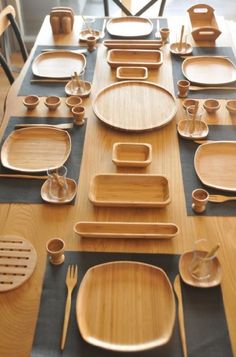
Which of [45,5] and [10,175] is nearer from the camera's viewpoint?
[10,175]

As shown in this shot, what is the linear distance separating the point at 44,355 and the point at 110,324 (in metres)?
0.17

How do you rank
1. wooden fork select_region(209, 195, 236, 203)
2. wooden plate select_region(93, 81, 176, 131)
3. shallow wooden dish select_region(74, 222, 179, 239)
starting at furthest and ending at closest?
1. wooden plate select_region(93, 81, 176, 131)
2. wooden fork select_region(209, 195, 236, 203)
3. shallow wooden dish select_region(74, 222, 179, 239)

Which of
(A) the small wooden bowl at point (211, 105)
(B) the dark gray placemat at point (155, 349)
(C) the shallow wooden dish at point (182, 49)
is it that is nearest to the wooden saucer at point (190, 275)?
(B) the dark gray placemat at point (155, 349)

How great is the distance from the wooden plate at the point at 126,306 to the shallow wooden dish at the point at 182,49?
1286 millimetres

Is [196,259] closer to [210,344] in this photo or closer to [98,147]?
[210,344]

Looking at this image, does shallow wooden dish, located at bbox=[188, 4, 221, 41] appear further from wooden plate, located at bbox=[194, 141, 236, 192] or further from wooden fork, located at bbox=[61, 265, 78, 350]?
wooden fork, located at bbox=[61, 265, 78, 350]

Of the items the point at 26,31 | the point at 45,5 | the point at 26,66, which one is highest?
the point at 26,66

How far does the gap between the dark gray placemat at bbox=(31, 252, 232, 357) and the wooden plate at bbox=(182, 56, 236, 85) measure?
101 cm

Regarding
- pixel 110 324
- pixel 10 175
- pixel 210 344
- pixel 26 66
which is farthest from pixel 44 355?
pixel 26 66

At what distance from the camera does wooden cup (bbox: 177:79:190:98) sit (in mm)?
1658

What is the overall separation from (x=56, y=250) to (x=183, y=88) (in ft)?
3.12

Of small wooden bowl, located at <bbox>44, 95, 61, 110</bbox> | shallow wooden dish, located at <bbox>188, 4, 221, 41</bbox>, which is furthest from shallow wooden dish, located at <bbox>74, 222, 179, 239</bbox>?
shallow wooden dish, located at <bbox>188, 4, 221, 41</bbox>

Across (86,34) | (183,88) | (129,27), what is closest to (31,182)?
(183,88)

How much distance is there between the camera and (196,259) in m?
1.02
